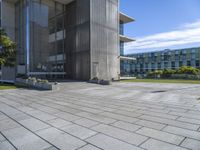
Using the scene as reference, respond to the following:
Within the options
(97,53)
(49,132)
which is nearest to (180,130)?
(49,132)

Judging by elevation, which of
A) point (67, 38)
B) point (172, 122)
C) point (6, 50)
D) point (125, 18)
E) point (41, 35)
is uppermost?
point (125, 18)

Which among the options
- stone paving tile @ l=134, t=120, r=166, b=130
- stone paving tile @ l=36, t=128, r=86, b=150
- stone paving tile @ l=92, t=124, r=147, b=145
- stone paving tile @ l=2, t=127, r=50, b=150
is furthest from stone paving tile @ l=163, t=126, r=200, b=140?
stone paving tile @ l=2, t=127, r=50, b=150

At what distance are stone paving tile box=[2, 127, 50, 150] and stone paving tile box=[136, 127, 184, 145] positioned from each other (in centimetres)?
247

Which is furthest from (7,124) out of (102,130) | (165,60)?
(165,60)

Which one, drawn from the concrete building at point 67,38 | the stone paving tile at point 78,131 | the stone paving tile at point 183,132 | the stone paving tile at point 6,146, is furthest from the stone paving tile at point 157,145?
the concrete building at point 67,38

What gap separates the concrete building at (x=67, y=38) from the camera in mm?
24453

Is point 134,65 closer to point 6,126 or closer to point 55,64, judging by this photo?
A: point 55,64

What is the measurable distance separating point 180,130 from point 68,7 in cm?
2755

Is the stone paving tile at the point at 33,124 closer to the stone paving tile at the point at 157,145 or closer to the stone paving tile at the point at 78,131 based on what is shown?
the stone paving tile at the point at 78,131

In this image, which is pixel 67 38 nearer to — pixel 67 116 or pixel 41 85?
pixel 41 85

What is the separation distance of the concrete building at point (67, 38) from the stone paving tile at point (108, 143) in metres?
20.1

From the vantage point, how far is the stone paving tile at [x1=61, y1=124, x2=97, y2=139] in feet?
13.7

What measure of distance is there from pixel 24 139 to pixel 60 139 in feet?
2.93

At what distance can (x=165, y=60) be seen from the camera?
79938mm
